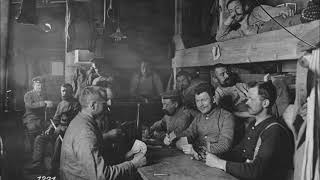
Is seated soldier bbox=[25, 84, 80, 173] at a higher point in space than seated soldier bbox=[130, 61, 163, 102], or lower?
lower

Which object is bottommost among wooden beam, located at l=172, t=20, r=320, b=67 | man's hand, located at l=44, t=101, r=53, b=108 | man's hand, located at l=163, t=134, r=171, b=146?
man's hand, located at l=163, t=134, r=171, b=146

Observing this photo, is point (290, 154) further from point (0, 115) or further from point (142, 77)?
point (0, 115)

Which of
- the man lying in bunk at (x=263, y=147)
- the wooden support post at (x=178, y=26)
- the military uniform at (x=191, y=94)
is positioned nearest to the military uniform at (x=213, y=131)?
the military uniform at (x=191, y=94)

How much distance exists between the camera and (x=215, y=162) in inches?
103

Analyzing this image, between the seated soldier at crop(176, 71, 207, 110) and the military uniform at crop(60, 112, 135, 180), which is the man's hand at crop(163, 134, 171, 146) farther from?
the military uniform at crop(60, 112, 135, 180)

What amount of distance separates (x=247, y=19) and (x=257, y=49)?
1.83 ft

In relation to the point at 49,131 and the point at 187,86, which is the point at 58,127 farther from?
the point at 187,86

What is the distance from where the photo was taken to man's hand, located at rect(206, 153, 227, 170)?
8.34ft

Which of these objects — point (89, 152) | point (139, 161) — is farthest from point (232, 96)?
point (89, 152)

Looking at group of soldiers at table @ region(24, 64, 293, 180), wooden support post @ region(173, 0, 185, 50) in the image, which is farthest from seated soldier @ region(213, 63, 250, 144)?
wooden support post @ region(173, 0, 185, 50)

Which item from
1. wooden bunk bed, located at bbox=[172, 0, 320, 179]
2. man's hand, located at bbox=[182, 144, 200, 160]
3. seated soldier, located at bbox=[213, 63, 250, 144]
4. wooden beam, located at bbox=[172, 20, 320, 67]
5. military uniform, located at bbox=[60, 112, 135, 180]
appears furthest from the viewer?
seated soldier, located at bbox=[213, 63, 250, 144]

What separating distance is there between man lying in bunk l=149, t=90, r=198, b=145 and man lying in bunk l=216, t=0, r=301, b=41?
0.89m

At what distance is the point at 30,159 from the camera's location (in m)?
3.48

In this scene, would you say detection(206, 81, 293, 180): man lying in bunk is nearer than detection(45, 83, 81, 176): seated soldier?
Yes
